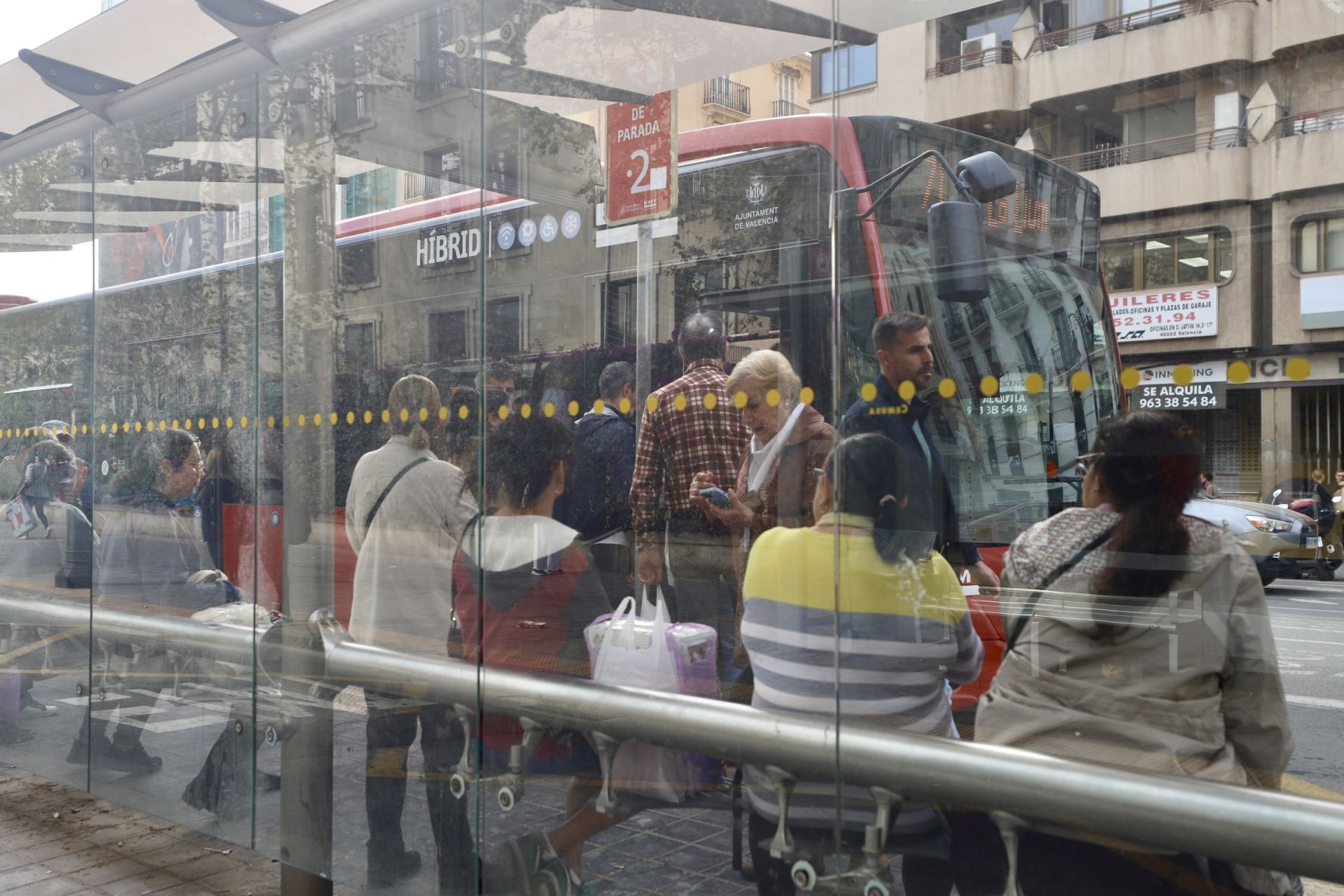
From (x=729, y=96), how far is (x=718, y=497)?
991 mm

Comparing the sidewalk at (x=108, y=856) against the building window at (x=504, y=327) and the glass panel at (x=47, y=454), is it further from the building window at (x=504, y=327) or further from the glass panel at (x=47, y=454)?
the building window at (x=504, y=327)

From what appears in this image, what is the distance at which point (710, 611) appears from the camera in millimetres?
2936

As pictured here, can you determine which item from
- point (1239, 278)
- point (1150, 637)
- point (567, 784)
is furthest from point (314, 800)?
point (1239, 278)

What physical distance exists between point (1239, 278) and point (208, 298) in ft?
11.4

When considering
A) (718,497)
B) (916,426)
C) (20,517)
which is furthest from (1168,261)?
(20,517)

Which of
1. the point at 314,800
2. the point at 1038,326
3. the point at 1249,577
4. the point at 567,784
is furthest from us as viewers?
the point at 314,800

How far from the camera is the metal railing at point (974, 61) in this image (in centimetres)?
252

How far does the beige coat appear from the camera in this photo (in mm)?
2156

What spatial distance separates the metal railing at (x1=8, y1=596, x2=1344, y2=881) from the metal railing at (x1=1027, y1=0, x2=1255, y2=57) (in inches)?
55.0

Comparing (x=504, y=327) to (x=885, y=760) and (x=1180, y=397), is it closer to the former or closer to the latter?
(x=885, y=760)

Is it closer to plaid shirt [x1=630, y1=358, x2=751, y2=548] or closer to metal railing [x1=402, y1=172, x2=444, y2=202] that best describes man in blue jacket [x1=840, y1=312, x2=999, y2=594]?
plaid shirt [x1=630, y1=358, x2=751, y2=548]

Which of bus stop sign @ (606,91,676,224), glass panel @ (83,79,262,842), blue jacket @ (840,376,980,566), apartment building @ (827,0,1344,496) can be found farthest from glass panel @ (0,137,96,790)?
apartment building @ (827,0,1344,496)

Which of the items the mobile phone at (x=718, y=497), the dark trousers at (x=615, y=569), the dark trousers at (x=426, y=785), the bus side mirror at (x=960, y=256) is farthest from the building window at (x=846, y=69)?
the dark trousers at (x=426, y=785)

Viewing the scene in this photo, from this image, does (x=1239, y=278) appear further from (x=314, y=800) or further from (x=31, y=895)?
(x=31, y=895)
